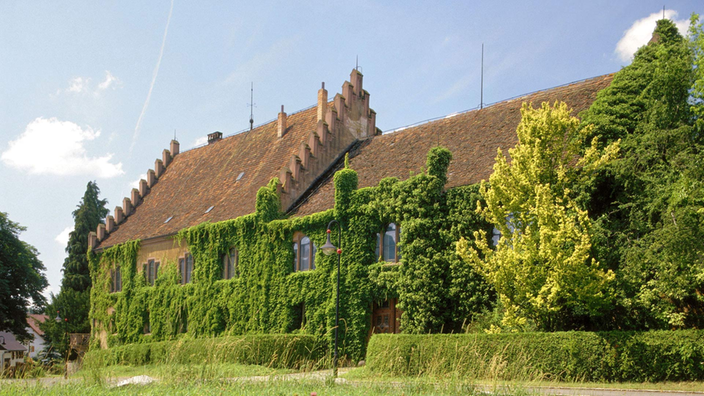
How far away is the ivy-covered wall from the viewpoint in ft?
83.7

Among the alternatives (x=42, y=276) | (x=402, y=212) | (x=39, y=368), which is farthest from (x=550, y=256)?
(x=42, y=276)

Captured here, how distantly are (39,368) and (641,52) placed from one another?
22.6 meters

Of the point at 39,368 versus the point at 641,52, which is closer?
the point at 39,368

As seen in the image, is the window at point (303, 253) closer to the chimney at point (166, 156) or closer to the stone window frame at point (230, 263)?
the stone window frame at point (230, 263)

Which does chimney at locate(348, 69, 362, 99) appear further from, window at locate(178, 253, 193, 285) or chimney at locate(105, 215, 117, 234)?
chimney at locate(105, 215, 117, 234)

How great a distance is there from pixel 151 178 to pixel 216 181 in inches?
412

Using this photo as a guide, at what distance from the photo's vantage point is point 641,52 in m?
25.2

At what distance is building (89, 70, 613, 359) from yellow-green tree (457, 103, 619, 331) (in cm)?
286

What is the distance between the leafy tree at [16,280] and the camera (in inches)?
2014

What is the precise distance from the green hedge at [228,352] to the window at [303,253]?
397 centimetres

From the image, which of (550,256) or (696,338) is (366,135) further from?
(696,338)

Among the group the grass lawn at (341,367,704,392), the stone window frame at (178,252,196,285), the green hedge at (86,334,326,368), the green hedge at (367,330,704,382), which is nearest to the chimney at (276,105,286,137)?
the stone window frame at (178,252,196,285)

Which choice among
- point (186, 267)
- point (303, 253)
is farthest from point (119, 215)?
point (303, 253)

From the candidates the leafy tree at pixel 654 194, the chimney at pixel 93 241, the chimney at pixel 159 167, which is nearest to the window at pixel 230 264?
the chimney at pixel 93 241
